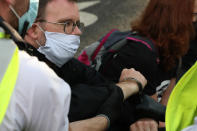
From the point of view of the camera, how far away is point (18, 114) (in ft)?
3.96

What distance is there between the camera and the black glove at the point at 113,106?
1938 mm

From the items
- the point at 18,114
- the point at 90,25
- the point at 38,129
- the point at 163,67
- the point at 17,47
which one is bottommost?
the point at 90,25

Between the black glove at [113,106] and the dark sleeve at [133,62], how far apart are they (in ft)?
1.54

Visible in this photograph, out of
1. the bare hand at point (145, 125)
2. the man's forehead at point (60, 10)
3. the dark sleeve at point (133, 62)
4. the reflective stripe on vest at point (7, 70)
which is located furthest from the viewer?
the dark sleeve at point (133, 62)

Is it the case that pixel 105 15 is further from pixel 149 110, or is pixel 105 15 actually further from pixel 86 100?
pixel 86 100

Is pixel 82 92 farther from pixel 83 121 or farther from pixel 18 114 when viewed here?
pixel 18 114

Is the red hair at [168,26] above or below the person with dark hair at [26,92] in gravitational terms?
below

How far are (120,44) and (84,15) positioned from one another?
4.23m

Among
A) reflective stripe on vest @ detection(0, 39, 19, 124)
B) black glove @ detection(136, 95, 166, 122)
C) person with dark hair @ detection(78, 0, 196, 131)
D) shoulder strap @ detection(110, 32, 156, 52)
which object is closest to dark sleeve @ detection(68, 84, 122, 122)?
black glove @ detection(136, 95, 166, 122)

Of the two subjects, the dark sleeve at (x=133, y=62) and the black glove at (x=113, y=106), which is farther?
the dark sleeve at (x=133, y=62)

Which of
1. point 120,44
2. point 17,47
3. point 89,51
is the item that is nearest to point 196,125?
point 17,47

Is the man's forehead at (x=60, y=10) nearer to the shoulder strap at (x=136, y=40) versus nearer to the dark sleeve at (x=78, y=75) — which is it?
the dark sleeve at (x=78, y=75)

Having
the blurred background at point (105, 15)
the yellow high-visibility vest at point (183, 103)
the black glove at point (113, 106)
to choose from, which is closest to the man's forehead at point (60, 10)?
the black glove at point (113, 106)

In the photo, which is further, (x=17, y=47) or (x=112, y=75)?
(x=112, y=75)
